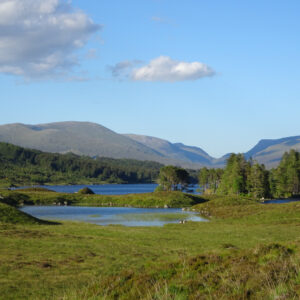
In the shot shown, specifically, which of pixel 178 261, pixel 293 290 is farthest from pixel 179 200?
pixel 293 290

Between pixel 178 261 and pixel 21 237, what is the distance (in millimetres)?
22854

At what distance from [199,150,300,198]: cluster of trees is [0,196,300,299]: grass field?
102 m

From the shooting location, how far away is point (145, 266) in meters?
22.5

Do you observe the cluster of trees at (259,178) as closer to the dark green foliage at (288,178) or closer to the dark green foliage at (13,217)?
the dark green foliage at (288,178)

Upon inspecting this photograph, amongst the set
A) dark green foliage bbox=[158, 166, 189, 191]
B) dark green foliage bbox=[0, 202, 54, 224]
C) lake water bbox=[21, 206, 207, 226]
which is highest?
dark green foliage bbox=[158, 166, 189, 191]

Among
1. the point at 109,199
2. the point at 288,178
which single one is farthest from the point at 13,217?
the point at 288,178

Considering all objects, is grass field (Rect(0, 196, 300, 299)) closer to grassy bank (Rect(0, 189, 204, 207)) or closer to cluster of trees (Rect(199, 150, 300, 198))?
grassy bank (Rect(0, 189, 204, 207))

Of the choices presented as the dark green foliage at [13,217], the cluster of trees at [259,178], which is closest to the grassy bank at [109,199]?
the cluster of trees at [259,178]

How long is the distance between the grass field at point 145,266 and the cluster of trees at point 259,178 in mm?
101696

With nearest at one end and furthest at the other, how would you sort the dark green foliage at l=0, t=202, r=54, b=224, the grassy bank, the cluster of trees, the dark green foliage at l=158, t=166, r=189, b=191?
the dark green foliage at l=0, t=202, r=54, b=224 < the grassy bank < the cluster of trees < the dark green foliage at l=158, t=166, r=189, b=191

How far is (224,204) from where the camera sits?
103 metres

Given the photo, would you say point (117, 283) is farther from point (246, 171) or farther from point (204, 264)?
point (246, 171)

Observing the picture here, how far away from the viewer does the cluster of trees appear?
150750 mm

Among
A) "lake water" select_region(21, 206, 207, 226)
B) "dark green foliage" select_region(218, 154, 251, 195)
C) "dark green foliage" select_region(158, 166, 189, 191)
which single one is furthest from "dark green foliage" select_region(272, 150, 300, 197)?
"lake water" select_region(21, 206, 207, 226)
